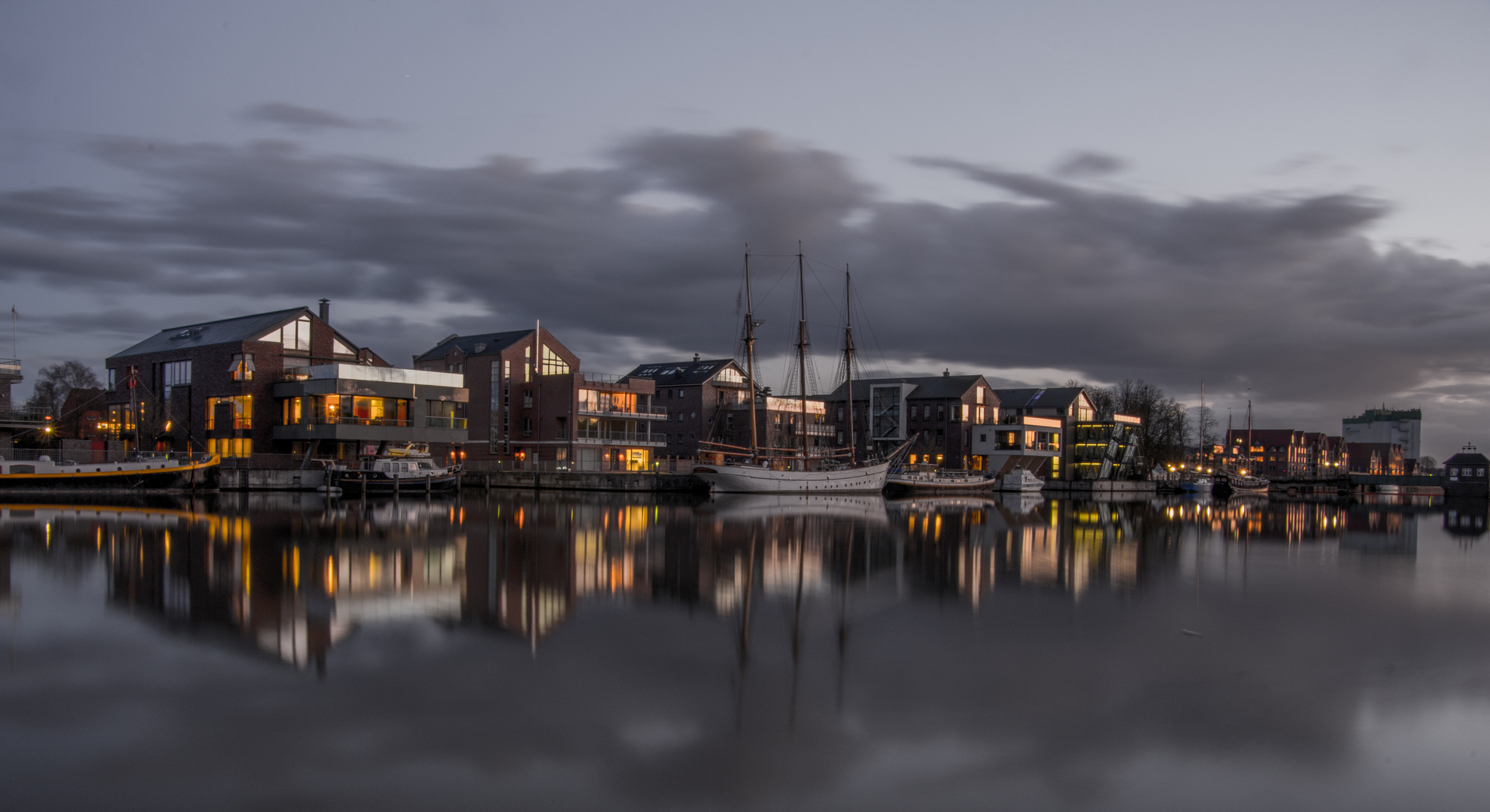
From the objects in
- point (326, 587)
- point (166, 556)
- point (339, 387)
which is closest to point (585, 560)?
point (326, 587)

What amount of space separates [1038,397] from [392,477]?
223ft

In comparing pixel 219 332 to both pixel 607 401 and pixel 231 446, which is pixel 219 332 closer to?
pixel 231 446

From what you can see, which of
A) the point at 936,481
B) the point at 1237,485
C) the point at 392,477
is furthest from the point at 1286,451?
the point at 392,477

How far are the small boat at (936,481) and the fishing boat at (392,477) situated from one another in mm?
31033

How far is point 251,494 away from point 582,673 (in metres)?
42.6

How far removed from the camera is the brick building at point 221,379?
55.6 m

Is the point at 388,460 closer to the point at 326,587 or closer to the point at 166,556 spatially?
the point at 166,556

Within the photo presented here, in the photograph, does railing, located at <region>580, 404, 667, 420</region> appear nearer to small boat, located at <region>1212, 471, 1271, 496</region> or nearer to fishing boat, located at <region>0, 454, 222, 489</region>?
fishing boat, located at <region>0, 454, 222, 489</region>

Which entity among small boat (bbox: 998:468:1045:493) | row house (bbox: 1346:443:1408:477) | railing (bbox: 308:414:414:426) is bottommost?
row house (bbox: 1346:443:1408:477)

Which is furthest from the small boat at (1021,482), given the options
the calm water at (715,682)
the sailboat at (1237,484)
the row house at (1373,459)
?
the row house at (1373,459)

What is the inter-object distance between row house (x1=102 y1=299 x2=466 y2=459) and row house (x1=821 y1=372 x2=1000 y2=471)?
136 feet

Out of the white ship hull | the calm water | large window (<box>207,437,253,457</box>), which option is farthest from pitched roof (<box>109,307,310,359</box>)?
the calm water

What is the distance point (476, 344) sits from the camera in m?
72.0

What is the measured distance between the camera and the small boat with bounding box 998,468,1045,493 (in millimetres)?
77062
